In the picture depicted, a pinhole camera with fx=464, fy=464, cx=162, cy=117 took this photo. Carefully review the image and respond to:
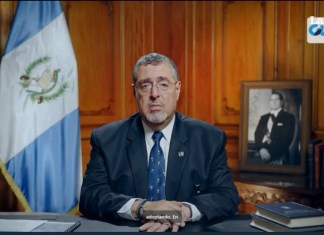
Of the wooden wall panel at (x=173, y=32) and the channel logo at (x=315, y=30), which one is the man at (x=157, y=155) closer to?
the channel logo at (x=315, y=30)

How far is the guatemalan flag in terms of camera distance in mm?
2889

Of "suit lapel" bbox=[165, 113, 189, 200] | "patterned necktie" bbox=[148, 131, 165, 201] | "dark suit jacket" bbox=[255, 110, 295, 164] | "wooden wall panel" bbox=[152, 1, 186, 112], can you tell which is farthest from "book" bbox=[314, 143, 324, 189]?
"patterned necktie" bbox=[148, 131, 165, 201]

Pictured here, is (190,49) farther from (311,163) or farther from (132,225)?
(132,225)

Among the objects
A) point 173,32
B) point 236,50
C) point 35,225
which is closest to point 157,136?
point 35,225

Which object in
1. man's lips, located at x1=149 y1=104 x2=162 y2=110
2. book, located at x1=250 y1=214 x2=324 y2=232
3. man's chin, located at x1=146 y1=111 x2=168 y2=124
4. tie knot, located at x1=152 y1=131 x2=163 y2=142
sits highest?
man's lips, located at x1=149 y1=104 x2=162 y2=110

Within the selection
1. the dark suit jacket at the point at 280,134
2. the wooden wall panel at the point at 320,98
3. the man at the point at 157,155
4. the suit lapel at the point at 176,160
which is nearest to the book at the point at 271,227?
the man at the point at 157,155

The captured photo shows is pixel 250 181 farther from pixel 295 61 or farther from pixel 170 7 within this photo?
pixel 170 7

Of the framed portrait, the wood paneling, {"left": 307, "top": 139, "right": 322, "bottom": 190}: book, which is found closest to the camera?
{"left": 307, "top": 139, "right": 322, "bottom": 190}: book

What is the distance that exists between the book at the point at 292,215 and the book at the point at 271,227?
0.01 meters

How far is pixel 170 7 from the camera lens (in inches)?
152

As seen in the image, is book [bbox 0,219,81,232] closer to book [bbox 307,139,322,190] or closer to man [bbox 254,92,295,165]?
book [bbox 307,139,322,190]

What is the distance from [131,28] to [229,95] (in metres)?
0.97

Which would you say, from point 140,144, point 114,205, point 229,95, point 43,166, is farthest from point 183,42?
point 114,205

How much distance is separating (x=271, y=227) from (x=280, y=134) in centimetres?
203
